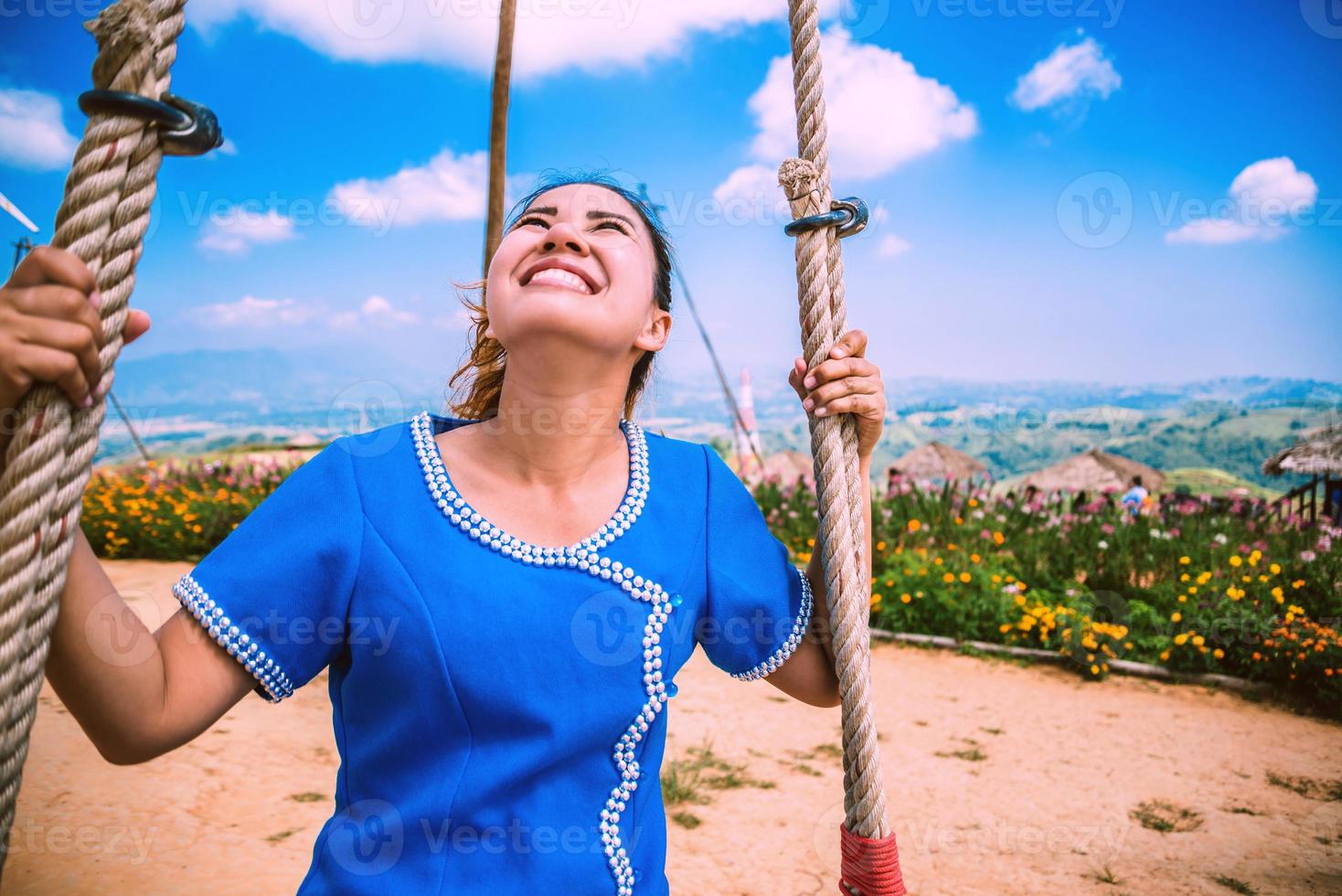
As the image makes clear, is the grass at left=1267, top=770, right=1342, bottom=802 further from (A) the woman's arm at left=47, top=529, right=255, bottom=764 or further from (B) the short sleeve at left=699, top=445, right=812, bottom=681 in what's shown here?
(A) the woman's arm at left=47, top=529, right=255, bottom=764

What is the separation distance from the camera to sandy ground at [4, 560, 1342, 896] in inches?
140

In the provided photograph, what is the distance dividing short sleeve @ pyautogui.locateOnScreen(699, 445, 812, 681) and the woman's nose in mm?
587

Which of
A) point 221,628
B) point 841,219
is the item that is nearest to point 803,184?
point 841,219

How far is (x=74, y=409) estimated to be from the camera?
0.96 metres

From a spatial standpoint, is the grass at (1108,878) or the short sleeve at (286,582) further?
the grass at (1108,878)

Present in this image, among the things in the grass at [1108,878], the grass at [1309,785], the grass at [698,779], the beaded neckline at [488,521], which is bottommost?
the grass at [1309,785]

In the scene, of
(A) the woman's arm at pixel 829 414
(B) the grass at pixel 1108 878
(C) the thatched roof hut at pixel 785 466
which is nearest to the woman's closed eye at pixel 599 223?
(A) the woman's arm at pixel 829 414

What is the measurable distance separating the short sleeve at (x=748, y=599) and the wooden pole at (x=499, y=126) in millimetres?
4243

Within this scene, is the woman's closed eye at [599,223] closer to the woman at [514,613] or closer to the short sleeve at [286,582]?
the woman at [514,613]

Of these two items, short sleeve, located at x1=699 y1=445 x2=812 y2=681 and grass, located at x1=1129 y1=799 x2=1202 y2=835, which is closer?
short sleeve, located at x1=699 y1=445 x2=812 y2=681

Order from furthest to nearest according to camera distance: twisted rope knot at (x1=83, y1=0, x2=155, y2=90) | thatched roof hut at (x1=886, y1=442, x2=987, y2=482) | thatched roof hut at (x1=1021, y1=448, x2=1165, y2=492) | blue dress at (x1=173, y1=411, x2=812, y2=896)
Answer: thatched roof hut at (x1=886, y1=442, x2=987, y2=482), thatched roof hut at (x1=1021, y1=448, x2=1165, y2=492), blue dress at (x1=173, y1=411, x2=812, y2=896), twisted rope knot at (x1=83, y1=0, x2=155, y2=90)

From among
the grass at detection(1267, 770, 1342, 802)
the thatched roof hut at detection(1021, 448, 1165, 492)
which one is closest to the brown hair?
the grass at detection(1267, 770, 1342, 802)

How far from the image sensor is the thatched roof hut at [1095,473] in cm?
1362

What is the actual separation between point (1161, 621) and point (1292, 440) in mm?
6972
